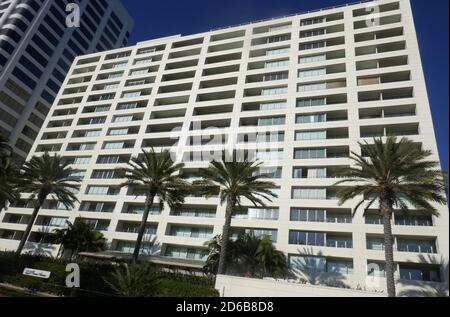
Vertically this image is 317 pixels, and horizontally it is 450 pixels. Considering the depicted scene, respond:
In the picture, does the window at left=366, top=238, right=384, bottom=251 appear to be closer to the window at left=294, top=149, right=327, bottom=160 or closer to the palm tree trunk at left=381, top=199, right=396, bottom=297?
the palm tree trunk at left=381, top=199, right=396, bottom=297

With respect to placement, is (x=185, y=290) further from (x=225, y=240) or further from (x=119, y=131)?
(x=119, y=131)

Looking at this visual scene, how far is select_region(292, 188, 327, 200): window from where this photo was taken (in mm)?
40088

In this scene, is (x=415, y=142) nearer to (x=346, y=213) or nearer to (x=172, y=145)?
(x=346, y=213)

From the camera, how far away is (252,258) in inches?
1379

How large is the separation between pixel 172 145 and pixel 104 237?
18024mm

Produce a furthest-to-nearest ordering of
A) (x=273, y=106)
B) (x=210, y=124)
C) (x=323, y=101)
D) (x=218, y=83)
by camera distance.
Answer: (x=218, y=83) → (x=210, y=124) → (x=273, y=106) → (x=323, y=101)

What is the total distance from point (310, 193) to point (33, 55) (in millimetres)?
64721

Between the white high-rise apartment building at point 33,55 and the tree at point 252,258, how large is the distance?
50551 millimetres

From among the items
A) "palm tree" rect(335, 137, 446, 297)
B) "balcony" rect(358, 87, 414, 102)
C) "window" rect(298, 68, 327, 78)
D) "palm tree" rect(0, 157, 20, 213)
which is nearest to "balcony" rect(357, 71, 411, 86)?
"balcony" rect(358, 87, 414, 102)

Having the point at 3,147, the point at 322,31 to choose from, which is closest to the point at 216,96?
the point at 322,31

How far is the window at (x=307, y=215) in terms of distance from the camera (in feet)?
128

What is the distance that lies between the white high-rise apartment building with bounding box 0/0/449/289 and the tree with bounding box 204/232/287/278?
11.9ft

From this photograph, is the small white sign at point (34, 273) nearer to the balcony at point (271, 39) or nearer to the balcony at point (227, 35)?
the balcony at point (271, 39)

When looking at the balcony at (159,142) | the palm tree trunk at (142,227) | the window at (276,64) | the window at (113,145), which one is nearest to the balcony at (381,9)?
the window at (276,64)
